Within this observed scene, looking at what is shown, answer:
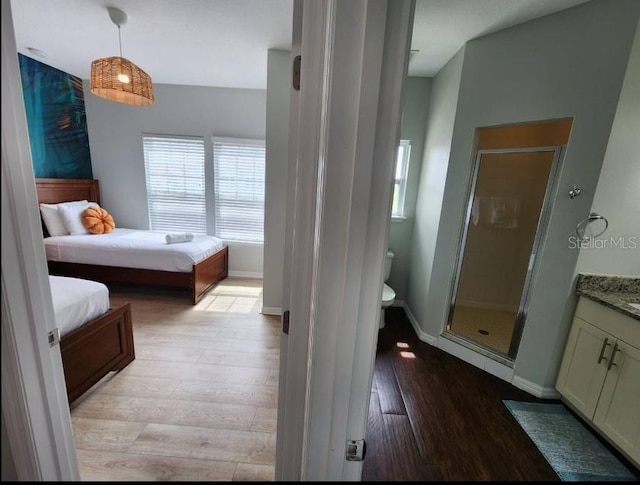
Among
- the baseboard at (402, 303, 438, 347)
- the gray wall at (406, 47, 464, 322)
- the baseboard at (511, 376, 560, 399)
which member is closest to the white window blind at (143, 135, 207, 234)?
the gray wall at (406, 47, 464, 322)

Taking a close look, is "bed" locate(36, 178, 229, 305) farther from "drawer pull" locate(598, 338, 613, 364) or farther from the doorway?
"drawer pull" locate(598, 338, 613, 364)

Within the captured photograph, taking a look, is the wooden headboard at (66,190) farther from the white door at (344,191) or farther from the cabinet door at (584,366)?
the cabinet door at (584,366)

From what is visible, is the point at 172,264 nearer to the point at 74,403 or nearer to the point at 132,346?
the point at 132,346

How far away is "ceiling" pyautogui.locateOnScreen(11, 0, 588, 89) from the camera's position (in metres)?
1.83

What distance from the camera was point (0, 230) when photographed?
260 millimetres

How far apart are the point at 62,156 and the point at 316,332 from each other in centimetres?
464

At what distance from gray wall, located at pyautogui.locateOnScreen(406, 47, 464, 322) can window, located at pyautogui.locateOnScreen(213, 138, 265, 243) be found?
2.27 meters

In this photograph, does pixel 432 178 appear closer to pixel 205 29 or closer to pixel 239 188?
pixel 205 29

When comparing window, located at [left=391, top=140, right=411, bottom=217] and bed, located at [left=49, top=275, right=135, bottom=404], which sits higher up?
window, located at [left=391, top=140, right=411, bottom=217]

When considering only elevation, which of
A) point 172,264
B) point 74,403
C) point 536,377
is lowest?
point 74,403

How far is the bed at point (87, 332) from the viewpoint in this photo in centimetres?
156

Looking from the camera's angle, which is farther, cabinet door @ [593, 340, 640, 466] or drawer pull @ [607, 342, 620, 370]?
drawer pull @ [607, 342, 620, 370]

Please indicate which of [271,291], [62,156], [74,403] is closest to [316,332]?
[74,403]

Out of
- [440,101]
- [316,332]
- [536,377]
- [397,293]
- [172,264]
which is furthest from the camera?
[397,293]
